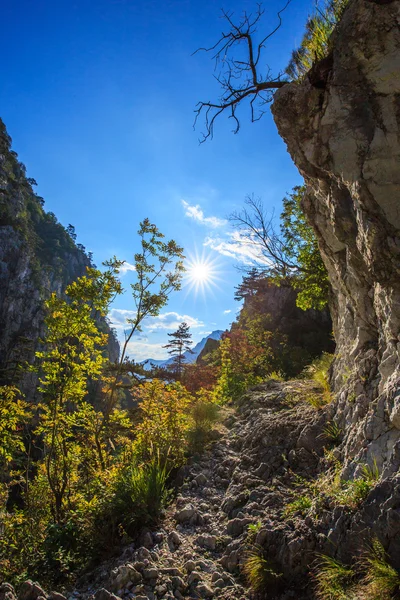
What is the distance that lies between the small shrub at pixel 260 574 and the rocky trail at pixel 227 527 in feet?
0.21

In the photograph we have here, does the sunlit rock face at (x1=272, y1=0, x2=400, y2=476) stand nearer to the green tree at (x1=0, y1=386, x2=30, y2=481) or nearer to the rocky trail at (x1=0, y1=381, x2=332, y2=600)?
the rocky trail at (x1=0, y1=381, x2=332, y2=600)

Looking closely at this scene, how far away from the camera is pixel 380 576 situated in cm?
211

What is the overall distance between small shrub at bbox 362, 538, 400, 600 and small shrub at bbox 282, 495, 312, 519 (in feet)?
3.49

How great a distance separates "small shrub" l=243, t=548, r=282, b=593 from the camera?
2.71 metres

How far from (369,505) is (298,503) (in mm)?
1123

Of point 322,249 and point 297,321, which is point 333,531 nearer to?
point 322,249

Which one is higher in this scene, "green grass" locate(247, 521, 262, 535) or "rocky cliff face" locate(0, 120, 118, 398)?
"rocky cliff face" locate(0, 120, 118, 398)

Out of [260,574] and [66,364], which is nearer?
[260,574]

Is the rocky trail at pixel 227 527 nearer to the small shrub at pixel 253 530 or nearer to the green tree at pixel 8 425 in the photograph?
the small shrub at pixel 253 530

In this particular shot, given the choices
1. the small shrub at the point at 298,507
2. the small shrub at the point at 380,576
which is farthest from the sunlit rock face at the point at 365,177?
the small shrub at the point at 380,576

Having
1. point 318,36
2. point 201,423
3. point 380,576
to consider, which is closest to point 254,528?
point 380,576

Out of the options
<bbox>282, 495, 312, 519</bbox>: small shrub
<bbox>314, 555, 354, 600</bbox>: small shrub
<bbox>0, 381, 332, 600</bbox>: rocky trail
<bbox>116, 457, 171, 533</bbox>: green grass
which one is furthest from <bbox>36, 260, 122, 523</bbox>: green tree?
<bbox>314, 555, 354, 600</bbox>: small shrub

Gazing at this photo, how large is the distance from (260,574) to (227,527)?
105 cm

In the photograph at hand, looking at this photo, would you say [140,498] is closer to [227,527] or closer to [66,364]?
[227,527]
